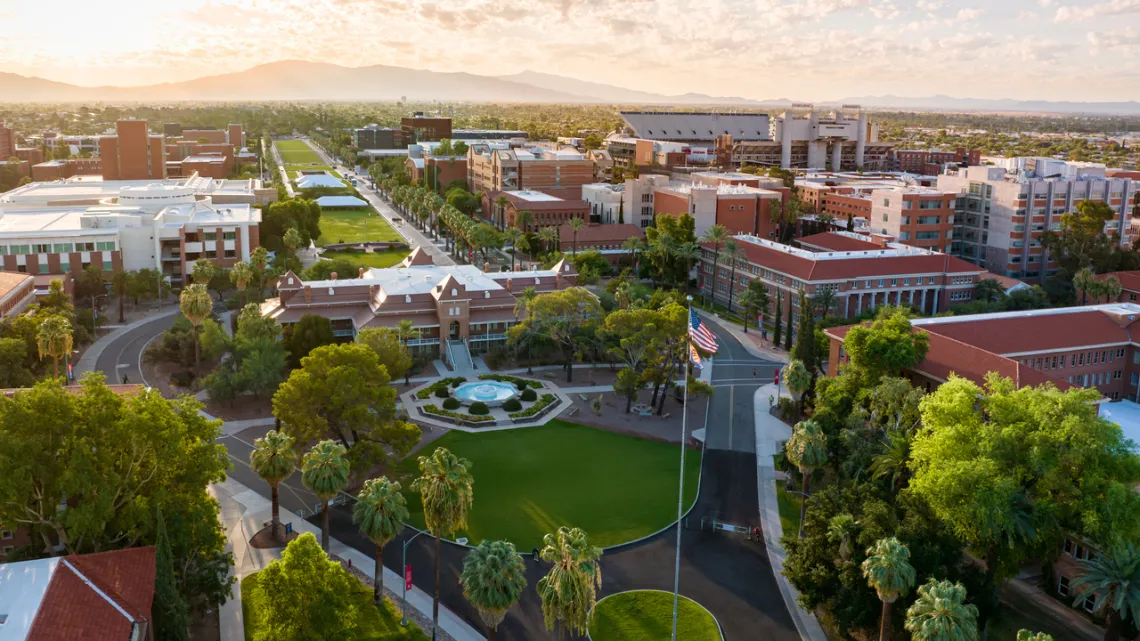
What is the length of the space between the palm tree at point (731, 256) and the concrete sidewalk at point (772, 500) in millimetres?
27960

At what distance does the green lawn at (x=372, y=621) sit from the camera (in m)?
43.9

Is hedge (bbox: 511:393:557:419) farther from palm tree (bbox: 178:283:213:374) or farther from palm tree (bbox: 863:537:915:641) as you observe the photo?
palm tree (bbox: 863:537:915:641)

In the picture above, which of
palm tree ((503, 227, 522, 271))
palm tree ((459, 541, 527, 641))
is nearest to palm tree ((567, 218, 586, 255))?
palm tree ((503, 227, 522, 271))

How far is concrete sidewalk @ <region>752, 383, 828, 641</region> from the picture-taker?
153 ft

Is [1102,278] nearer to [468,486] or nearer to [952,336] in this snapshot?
[952,336]

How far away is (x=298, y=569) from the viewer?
3797 cm

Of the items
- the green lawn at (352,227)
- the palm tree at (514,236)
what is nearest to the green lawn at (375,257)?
the green lawn at (352,227)

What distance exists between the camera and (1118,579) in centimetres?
4038

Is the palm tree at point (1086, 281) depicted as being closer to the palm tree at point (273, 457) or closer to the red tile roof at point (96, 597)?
the palm tree at point (273, 457)

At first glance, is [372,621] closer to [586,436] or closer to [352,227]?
[586,436]

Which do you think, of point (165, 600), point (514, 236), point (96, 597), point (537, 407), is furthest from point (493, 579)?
point (514, 236)

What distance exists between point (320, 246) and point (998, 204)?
106107 millimetres

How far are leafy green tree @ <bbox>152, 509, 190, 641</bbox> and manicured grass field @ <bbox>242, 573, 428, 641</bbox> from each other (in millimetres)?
4272

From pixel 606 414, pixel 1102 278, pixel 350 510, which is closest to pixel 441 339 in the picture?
pixel 606 414
